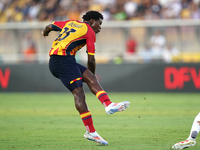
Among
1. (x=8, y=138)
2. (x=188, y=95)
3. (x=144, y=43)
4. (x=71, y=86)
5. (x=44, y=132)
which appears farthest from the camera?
(x=144, y=43)

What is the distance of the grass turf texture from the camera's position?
618 centimetres

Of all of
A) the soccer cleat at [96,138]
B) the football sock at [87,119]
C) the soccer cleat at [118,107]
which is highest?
the soccer cleat at [118,107]

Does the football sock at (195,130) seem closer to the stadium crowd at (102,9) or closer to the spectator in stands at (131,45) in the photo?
the spectator in stands at (131,45)

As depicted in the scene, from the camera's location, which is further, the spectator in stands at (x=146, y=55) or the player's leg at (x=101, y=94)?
the spectator in stands at (x=146, y=55)

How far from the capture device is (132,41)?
1678cm

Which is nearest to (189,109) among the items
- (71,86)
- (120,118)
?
(120,118)

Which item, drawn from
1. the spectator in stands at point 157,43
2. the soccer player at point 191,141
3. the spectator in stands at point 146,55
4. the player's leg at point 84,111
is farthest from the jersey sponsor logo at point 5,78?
the soccer player at point 191,141

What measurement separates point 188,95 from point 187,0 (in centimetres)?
500

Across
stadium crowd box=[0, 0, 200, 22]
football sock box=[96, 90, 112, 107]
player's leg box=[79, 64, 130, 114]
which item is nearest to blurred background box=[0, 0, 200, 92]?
stadium crowd box=[0, 0, 200, 22]

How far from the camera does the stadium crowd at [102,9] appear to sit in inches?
685

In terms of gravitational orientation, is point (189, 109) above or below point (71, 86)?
below

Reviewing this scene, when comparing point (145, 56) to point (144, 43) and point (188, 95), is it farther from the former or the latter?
point (188, 95)

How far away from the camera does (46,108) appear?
11.9 meters

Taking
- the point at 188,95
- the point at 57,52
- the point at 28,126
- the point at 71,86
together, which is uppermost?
the point at 57,52
